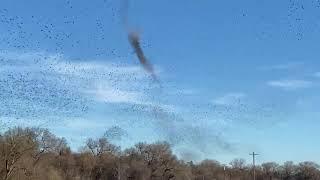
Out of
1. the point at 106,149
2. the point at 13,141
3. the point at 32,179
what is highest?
the point at 106,149

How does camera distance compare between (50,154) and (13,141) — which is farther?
(50,154)

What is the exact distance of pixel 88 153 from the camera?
179 m

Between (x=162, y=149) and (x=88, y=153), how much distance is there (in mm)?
25296

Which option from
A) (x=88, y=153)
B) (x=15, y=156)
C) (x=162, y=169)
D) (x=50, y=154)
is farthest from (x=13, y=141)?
(x=162, y=169)

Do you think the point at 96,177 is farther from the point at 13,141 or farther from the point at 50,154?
the point at 13,141

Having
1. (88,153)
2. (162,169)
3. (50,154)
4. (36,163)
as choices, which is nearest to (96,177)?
(88,153)

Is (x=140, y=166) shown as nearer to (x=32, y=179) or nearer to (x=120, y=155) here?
(x=120, y=155)

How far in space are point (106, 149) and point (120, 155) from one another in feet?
16.8

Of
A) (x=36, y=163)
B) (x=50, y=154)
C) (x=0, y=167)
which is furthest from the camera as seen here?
(x=50, y=154)

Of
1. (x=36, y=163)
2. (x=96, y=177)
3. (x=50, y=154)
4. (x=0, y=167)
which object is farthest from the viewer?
(x=96, y=177)

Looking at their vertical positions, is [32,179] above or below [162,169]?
below

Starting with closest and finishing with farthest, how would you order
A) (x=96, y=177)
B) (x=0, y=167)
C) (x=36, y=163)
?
(x=0, y=167), (x=36, y=163), (x=96, y=177)

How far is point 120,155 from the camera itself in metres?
188

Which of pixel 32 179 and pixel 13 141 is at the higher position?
pixel 13 141
